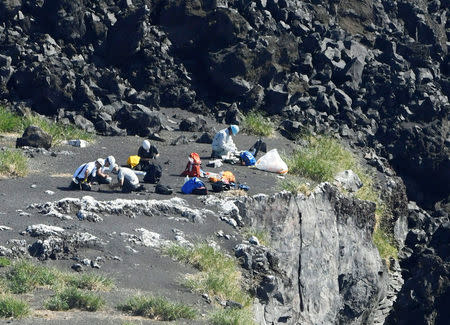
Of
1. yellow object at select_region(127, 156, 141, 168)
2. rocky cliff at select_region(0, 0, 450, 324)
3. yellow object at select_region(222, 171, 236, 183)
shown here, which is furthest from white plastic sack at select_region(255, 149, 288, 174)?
yellow object at select_region(127, 156, 141, 168)

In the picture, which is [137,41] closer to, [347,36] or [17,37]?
[17,37]

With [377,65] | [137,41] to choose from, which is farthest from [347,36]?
[137,41]

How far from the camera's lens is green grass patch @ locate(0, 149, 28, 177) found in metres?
22.7

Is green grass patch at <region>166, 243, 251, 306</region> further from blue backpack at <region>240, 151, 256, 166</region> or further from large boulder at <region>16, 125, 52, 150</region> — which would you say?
large boulder at <region>16, 125, 52, 150</region>

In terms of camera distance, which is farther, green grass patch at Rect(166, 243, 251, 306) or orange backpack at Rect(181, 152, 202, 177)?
orange backpack at Rect(181, 152, 202, 177)

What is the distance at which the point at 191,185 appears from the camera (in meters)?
22.4

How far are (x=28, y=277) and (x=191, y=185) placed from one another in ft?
21.2

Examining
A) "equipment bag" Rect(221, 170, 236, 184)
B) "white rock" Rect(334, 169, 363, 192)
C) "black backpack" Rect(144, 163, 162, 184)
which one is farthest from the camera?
"white rock" Rect(334, 169, 363, 192)

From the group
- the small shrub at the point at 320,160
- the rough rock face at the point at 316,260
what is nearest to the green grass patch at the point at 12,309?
the rough rock face at the point at 316,260

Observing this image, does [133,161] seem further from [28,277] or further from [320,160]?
[28,277]

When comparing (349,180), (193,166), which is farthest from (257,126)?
(193,166)

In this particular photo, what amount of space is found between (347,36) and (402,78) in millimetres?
2381

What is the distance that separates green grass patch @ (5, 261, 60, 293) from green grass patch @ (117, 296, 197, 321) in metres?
1.19

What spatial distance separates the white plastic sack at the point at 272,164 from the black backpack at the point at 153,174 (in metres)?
3.54
